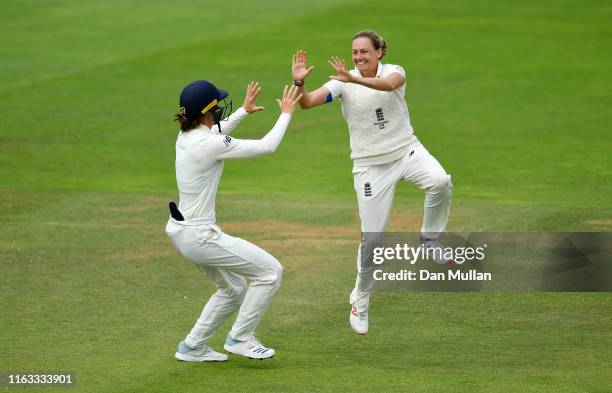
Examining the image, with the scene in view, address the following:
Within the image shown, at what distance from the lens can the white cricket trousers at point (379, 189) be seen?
1090 centimetres

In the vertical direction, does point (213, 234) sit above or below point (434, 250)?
above

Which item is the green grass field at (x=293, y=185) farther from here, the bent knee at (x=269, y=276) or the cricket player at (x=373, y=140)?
the cricket player at (x=373, y=140)

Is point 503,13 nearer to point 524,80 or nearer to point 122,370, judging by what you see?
point 524,80

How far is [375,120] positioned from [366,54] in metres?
0.63

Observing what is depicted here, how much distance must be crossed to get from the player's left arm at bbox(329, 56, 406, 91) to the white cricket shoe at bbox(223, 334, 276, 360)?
7.98 feet

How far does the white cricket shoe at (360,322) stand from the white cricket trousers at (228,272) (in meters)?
1.12

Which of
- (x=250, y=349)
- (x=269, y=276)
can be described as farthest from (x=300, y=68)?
(x=250, y=349)

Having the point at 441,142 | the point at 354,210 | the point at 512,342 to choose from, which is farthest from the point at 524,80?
the point at 512,342

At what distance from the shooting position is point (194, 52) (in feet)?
93.2

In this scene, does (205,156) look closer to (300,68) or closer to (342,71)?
(300,68)

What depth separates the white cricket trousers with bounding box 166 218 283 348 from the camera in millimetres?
9672

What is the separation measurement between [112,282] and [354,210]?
4.61 meters

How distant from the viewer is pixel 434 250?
12156 mm

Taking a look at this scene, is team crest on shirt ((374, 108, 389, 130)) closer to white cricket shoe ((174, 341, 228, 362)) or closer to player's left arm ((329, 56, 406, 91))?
player's left arm ((329, 56, 406, 91))
